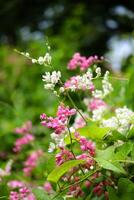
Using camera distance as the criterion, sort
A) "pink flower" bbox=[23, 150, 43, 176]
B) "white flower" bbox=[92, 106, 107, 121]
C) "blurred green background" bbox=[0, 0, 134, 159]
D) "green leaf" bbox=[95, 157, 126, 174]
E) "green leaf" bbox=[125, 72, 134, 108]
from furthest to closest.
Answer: "blurred green background" bbox=[0, 0, 134, 159] < "pink flower" bbox=[23, 150, 43, 176] < "green leaf" bbox=[125, 72, 134, 108] < "white flower" bbox=[92, 106, 107, 121] < "green leaf" bbox=[95, 157, 126, 174]

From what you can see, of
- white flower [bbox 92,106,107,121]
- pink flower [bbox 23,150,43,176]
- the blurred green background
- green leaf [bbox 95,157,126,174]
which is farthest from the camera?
the blurred green background

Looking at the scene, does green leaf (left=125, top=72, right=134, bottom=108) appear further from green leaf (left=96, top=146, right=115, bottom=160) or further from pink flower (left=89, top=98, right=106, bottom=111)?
green leaf (left=96, top=146, right=115, bottom=160)

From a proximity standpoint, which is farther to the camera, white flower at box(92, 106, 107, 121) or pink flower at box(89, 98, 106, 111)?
pink flower at box(89, 98, 106, 111)

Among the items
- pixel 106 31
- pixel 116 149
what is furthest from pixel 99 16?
pixel 116 149

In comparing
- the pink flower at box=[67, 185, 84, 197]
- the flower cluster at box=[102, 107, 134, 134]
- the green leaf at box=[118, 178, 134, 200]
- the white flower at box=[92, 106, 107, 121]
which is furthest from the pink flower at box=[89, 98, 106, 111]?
the green leaf at box=[118, 178, 134, 200]

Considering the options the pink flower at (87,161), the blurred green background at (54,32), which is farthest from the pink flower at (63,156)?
the blurred green background at (54,32)

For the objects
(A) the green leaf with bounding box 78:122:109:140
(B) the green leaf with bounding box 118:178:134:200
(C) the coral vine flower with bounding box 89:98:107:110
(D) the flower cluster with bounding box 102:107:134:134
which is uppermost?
(C) the coral vine flower with bounding box 89:98:107:110

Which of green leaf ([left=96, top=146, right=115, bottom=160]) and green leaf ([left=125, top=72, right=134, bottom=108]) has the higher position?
green leaf ([left=125, top=72, right=134, bottom=108])
